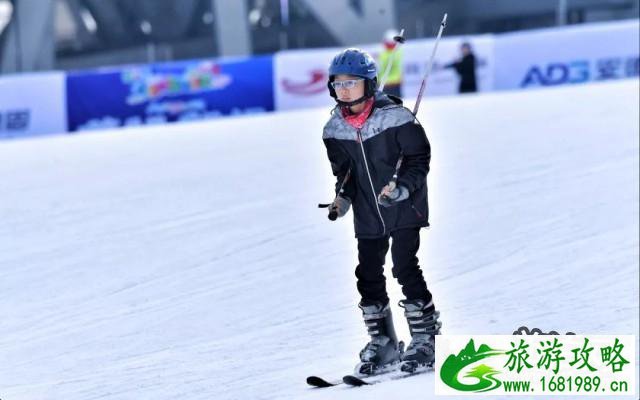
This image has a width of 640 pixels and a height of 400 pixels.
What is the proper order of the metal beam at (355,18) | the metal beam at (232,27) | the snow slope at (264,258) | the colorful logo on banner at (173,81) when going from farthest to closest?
the metal beam at (355,18) < the metal beam at (232,27) < the colorful logo on banner at (173,81) < the snow slope at (264,258)

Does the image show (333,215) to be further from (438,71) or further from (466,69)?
(438,71)

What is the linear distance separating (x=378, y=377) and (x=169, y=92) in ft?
57.5

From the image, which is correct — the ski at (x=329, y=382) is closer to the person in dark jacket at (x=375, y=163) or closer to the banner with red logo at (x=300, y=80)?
the person in dark jacket at (x=375, y=163)

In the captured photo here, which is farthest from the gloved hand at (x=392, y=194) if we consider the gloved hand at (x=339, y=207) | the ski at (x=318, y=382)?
the ski at (x=318, y=382)

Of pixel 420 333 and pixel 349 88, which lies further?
pixel 420 333

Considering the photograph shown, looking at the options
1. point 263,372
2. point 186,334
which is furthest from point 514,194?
point 263,372

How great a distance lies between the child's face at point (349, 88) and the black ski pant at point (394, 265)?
58 cm

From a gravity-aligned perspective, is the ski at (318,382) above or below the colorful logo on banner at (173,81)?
above

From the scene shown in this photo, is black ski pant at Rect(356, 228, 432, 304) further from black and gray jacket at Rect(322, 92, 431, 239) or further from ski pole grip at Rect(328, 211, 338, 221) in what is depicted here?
ski pole grip at Rect(328, 211, 338, 221)

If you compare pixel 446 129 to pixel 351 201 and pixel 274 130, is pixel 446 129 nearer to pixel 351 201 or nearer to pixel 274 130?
pixel 274 130

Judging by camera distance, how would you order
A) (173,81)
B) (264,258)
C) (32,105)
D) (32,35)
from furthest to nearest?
1. (32,35)
2. (173,81)
3. (32,105)
4. (264,258)

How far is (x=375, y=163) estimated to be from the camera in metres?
5.06

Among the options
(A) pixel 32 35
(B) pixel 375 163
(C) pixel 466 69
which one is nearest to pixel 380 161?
(B) pixel 375 163

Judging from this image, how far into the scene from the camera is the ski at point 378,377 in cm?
547
